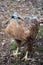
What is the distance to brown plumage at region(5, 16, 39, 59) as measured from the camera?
383 centimetres

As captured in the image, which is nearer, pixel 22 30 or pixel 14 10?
pixel 22 30

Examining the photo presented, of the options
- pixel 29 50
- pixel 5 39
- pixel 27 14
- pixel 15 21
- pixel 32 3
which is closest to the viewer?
pixel 15 21

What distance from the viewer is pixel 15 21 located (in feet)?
12.7

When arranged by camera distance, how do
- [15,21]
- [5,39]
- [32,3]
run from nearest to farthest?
[15,21] → [5,39] → [32,3]

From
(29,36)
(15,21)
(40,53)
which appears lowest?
(40,53)

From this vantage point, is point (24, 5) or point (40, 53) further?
point (24, 5)

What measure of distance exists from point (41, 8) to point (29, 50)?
217 cm

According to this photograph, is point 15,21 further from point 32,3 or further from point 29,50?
point 32,3

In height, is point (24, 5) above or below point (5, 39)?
above

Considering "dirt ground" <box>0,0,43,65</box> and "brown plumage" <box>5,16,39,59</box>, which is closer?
"brown plumage" <box>5,16,39,59</box>

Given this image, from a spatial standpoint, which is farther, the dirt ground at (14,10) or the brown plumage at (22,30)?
the dirt ground at (14,10)

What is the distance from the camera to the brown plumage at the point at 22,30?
3830 mm

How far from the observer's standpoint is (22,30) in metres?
3.84

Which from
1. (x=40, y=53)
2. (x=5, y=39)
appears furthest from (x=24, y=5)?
(x=40, y=53)
